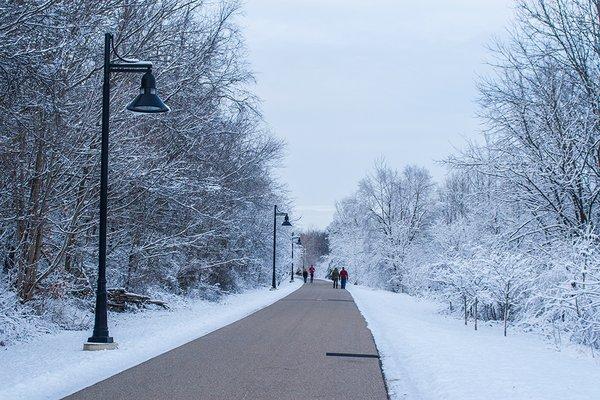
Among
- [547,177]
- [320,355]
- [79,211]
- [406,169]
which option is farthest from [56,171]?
[406,169]

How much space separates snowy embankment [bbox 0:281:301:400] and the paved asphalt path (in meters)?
0.40

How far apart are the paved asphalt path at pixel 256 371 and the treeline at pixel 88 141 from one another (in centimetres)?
397

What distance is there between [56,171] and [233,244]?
23851 mm

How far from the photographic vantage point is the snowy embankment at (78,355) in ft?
28.2

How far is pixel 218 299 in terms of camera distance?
31391mm

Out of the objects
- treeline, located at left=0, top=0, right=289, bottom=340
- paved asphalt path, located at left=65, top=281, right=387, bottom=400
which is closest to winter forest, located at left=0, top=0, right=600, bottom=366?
treeline, located at left=0, top=0, right=289, bottom=340

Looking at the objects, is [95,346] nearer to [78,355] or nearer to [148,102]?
[78,355]

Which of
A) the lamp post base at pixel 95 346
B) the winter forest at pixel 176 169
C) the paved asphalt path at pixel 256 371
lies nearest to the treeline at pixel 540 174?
the winter forest at pixel 176 169

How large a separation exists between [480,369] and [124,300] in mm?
13455

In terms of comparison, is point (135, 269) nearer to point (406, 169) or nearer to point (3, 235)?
point (3, 235)

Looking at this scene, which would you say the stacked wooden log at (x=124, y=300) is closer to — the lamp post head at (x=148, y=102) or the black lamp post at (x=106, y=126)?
the black lamp post at (x=106, y=126)

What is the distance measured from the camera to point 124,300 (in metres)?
20.8

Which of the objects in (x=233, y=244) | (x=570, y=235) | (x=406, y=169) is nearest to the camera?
(x=570, y=235)

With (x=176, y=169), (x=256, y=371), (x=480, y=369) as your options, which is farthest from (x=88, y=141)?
(x=480, y=369)
